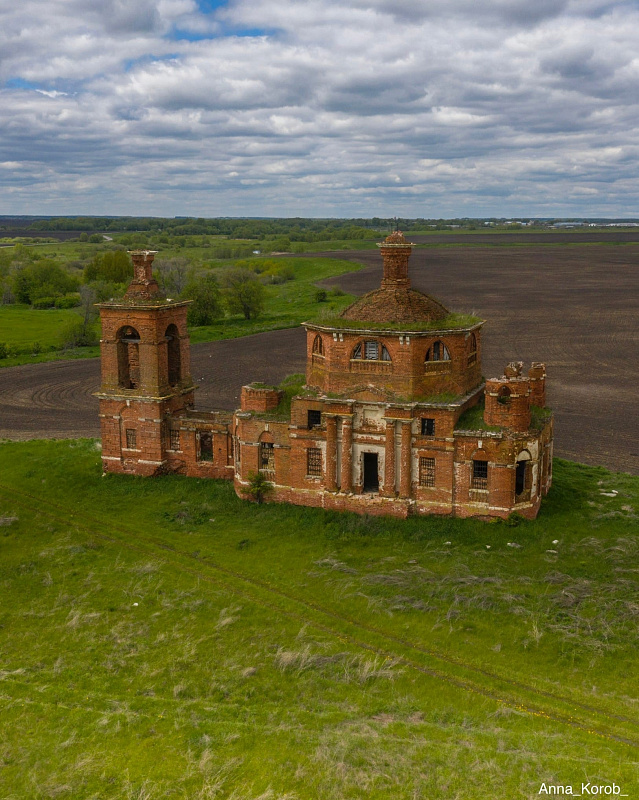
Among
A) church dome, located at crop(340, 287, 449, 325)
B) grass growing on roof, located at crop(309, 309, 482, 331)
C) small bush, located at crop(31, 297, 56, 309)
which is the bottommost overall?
small bush, located at crop(31, 297, 56, 309)

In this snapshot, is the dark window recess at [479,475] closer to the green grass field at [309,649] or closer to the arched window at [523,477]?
the arched window at [523,477]

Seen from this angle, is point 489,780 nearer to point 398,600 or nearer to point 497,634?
point 497,634

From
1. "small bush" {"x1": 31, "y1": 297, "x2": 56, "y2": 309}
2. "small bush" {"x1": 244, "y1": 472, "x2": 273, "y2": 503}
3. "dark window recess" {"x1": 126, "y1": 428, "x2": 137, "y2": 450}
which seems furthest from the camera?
"small bush" {"x1": 31, "y1": 297, "x2": 56, "y2": 309}

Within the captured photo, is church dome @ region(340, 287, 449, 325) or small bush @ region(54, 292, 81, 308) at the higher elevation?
church dome @ region(340, 287, 449, 325)

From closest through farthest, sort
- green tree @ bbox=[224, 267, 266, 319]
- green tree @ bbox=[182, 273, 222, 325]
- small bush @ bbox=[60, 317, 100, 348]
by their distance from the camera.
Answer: small bush @ bbox=[60, 317, 100, 348] < green tree @ bbox=[182, 273, 222, 325] < green tree @ bbox=[224, 267, 266, 319]

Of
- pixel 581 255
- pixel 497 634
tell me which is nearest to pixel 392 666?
pixel 497 634

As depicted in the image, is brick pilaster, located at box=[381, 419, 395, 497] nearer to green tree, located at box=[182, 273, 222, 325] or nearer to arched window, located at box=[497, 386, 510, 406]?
arched window, located at box=[497, 386, 510, 406]

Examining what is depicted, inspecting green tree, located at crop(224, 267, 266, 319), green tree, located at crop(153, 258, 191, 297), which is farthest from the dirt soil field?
green tree, located at crop(153, 258, 191, 297)
